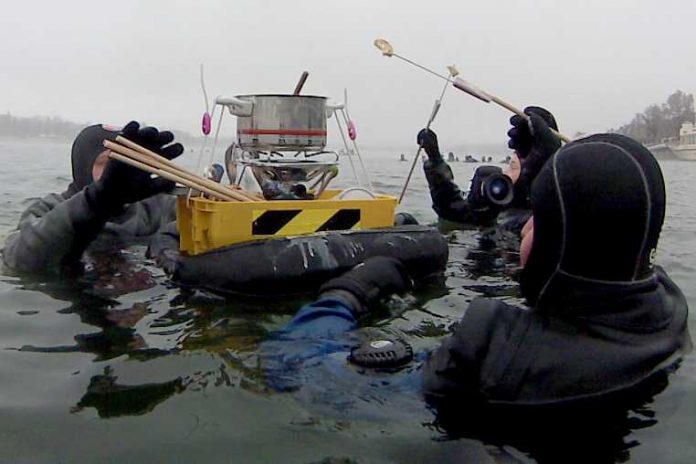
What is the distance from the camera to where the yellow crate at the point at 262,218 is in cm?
410

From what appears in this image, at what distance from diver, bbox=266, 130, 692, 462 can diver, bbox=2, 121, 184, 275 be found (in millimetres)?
2155

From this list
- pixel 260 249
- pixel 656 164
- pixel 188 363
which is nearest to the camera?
pixel 656 164

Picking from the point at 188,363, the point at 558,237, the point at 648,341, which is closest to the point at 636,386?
the point at 648,341

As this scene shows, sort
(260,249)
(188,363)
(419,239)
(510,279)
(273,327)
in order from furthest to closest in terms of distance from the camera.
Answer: (510,279), (419,239), (260,249), (273,327), (188,363)

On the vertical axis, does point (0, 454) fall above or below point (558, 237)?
below

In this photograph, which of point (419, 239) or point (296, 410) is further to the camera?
point (419, 239)

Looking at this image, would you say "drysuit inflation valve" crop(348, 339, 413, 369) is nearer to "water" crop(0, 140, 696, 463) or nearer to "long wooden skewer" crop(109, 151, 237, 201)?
"water" crop(0, 140, 696, 463)

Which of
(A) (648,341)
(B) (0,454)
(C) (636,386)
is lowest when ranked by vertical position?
(B) (0,454)

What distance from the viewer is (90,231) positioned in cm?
416

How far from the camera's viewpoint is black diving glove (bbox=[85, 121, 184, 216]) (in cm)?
379

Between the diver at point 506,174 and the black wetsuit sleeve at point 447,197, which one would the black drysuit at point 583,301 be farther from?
the black wetsuit sleeve at point 447,197

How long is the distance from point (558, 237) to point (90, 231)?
9.24 feet

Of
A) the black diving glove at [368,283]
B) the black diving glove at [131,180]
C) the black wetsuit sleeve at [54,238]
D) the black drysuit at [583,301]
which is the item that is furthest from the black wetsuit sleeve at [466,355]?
the black wetsuit sleeve at [54,238]

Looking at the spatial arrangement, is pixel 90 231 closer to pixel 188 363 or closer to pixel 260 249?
pixel 260 249
